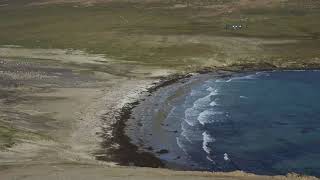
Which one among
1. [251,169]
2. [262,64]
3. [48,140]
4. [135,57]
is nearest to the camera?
[251,169]

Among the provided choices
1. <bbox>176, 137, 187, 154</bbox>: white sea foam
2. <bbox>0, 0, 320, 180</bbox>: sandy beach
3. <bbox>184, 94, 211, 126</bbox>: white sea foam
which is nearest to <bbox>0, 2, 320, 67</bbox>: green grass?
<bbox>0, 0, 320, 180</bbox>: sandy beach

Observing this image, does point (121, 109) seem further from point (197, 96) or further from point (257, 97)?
point (257, 97)

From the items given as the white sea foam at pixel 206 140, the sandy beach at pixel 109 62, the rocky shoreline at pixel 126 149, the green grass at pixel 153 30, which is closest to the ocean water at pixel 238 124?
the white sea foam at pixel 206 140

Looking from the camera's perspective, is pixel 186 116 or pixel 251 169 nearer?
pixel 251 169

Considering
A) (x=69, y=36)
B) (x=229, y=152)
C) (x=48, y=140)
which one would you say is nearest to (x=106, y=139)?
(x=48, y=140)

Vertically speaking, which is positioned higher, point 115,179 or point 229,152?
point 115,179

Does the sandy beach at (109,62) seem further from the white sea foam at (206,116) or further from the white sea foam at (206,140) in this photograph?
the white sea foam at (206,116)

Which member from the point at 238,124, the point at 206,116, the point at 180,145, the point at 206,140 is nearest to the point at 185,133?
the point at 206,140

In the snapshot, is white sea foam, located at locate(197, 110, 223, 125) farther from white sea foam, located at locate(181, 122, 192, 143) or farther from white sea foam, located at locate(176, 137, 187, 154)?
white sea foam, located at locate(176, 137, 187, 154)
